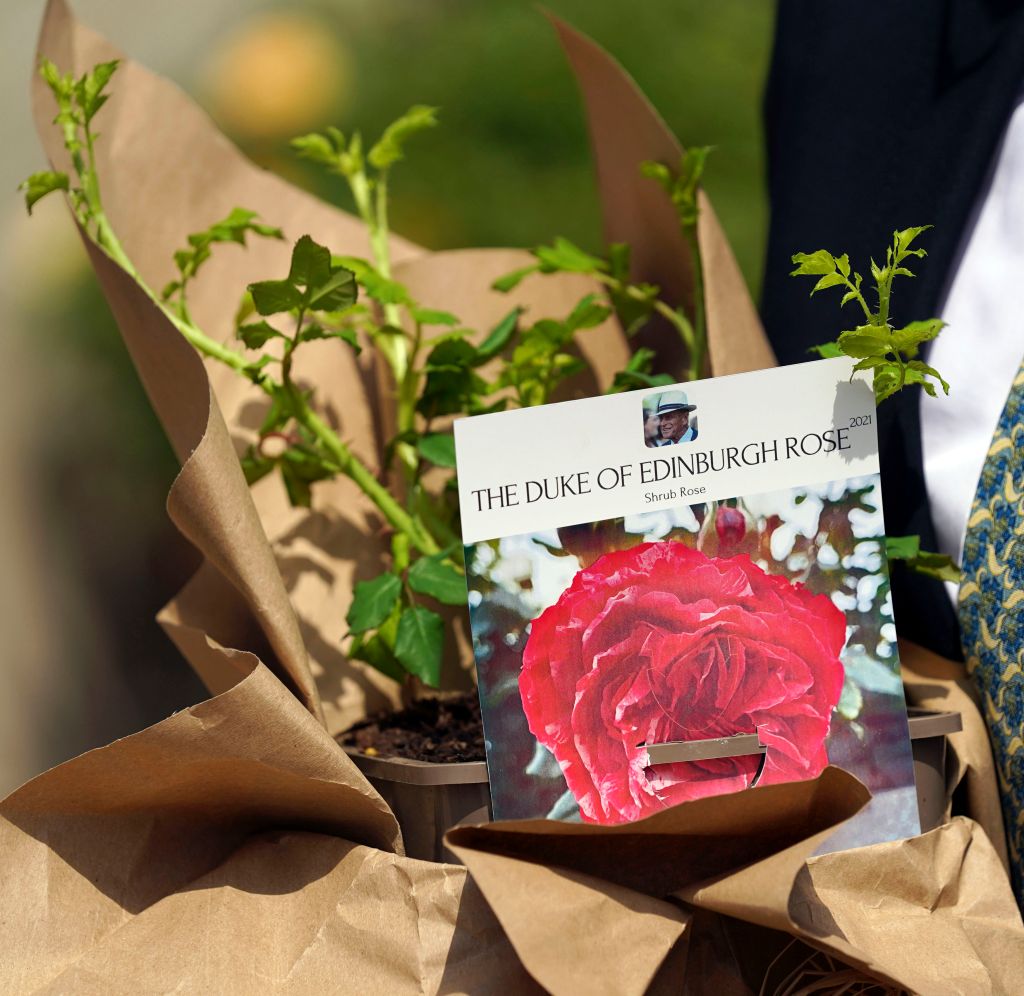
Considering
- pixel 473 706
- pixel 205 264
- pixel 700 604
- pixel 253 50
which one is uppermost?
pixel 253 50

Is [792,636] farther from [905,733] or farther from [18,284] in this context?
[18,284]

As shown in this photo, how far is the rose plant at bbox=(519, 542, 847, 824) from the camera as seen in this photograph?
483 mm

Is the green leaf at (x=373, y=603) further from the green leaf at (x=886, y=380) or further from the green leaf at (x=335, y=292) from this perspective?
the green leaf at (x=886, y=380)

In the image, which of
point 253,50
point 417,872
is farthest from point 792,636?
point 253,50

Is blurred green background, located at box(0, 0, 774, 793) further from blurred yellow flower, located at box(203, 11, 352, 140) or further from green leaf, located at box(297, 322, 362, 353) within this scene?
green leaf, located at box(297, 322, 362, 353)

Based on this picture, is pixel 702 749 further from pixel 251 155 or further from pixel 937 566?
pixel 251 155

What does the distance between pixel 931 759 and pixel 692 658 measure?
138 millimetres

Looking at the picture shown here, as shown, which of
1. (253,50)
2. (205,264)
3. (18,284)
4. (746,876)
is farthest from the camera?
(253,50)

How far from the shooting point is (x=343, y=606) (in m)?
0.70

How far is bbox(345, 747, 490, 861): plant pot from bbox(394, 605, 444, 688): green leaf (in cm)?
7

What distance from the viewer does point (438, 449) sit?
66 cm

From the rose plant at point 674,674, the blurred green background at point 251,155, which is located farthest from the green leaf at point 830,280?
the blurred green background at point 251,155

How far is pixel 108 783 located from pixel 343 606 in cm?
23

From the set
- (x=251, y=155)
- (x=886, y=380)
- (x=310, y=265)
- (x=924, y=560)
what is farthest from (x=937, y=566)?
(x=251, y=155)
